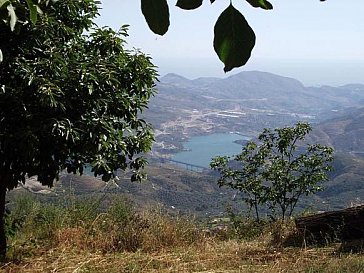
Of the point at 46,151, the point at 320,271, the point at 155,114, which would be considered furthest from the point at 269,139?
the point at 155,114

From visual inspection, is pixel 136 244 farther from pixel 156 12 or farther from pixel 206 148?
pixel 206 148

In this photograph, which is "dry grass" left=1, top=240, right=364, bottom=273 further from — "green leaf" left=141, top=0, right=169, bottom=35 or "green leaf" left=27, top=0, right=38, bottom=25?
"green leaf" left=141, top=0, right=169, bottom=35

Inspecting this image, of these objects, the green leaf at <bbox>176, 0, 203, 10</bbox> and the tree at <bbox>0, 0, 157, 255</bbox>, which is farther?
the tree at <bbox>0, 0, 157, 255</bbox>

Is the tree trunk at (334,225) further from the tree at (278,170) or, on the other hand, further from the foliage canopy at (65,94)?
the foliage canopy at (65,94)

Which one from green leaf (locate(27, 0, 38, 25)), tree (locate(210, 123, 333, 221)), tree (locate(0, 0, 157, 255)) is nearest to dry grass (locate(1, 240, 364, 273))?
tree (locate(0, 0, 157, 255))

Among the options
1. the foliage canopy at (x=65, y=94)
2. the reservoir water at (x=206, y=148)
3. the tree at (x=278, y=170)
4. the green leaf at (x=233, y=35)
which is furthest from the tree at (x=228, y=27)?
the reservoir water at (x=206, y=148)

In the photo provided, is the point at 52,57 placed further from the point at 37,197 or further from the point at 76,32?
the point at 37,197
